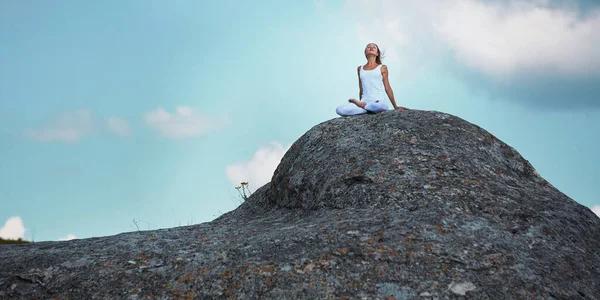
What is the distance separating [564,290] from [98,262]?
4858 mm

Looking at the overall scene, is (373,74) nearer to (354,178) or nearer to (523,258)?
(354,178)

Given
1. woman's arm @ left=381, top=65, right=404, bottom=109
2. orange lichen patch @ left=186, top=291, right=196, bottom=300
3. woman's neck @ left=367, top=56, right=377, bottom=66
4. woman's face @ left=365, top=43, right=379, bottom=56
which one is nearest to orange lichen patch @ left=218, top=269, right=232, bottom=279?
orange lichen patch @ left=186, top=291, right=196, bottom=300

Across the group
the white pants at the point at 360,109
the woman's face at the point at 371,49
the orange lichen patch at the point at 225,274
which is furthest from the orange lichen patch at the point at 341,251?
the woman's face at the point at 371,49

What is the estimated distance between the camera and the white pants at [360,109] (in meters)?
10.2

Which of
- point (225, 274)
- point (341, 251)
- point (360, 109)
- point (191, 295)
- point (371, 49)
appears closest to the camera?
point (191, 295)

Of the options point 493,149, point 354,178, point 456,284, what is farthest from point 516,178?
point 456,284

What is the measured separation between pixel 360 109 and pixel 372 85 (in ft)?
3.39

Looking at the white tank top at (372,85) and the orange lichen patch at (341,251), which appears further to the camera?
the white tank top at (372,85)

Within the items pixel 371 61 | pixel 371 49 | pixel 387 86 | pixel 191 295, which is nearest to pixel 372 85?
pixel 387 86

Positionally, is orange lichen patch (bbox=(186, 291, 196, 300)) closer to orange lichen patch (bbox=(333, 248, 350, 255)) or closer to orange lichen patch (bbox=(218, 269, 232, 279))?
orange lichen patch (bbox=(218, 269, 232, 279))

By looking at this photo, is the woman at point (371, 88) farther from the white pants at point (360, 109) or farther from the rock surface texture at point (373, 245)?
the rock surface texture at point (373, 245)

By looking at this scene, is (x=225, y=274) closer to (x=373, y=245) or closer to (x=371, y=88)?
(x=373, y=245)

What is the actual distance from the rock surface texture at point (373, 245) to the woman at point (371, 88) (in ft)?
6.15

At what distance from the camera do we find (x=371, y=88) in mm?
11047
